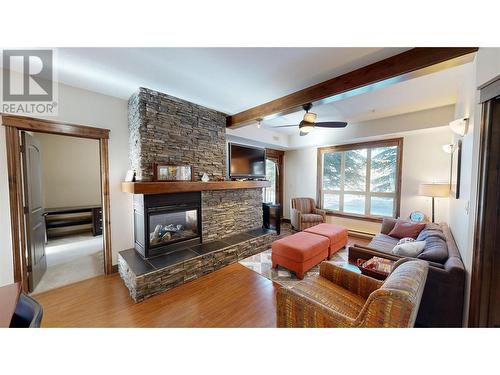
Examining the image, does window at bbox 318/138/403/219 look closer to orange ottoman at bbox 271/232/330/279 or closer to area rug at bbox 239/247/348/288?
area rug at bbox 239/247/348/288

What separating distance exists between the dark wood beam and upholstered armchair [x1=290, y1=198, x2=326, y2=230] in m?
2.76

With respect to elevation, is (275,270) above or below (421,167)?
below

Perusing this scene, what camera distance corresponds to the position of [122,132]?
110 inches

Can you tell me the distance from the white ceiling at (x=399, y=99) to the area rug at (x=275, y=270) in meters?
2.71

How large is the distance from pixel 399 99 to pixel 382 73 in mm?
1549

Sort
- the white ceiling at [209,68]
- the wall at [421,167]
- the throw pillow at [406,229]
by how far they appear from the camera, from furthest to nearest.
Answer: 1. the wall at [421,167]
2. the throw pillow at [406,229]
3. the white ceiling at [209,68]

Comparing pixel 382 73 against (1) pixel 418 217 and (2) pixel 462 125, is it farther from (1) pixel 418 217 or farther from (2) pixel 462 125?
(1) pixel 418 217

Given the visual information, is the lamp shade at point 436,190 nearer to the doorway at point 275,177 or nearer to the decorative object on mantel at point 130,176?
the doorway at point 275,177

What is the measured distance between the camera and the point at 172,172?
2.75 metres

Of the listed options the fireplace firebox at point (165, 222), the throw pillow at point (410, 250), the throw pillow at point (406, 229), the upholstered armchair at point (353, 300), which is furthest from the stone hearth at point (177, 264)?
the throw pillow at point (406, 229)

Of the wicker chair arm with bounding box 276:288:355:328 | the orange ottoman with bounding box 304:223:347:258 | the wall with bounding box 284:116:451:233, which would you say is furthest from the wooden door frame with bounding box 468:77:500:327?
the wall with bounding box 284:116:451:233

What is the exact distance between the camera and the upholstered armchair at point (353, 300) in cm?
93

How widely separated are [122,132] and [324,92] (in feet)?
9.80

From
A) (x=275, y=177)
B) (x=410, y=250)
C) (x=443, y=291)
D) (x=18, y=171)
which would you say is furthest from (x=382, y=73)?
(x=275, y=177)
